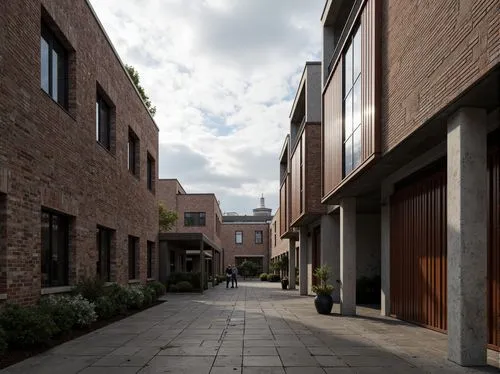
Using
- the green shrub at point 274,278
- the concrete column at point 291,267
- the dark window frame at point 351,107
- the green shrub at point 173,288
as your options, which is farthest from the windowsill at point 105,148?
the green shrub at point 274,278

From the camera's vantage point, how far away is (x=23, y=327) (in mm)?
9523

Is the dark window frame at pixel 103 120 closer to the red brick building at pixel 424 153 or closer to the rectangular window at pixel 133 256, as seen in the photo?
the rectangular window at pixel 133 256

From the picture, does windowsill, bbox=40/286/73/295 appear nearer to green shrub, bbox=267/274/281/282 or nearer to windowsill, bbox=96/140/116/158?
windowsill, bbox=96/140/116/158

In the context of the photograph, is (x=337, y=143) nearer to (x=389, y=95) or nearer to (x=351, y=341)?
(x=389, y=95)

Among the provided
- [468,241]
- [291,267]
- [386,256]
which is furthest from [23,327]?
[291,267]

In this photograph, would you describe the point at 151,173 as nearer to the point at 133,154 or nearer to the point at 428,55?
the point at 133,154

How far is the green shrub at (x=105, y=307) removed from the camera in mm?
14797

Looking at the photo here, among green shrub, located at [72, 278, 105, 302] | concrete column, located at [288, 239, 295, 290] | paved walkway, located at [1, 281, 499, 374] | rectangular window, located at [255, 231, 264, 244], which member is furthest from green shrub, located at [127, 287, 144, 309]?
rectangular window, located at [255, 231, 264, 244]

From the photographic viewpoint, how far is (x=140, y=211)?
82.5 feet

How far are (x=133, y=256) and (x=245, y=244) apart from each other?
48175 millimetres

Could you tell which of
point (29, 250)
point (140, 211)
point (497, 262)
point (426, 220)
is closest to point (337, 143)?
point (426, 220)

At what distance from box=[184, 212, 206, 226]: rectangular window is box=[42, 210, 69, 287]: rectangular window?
45398mm

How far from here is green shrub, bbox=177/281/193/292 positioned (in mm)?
31203

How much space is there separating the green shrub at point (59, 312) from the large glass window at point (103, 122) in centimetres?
751
